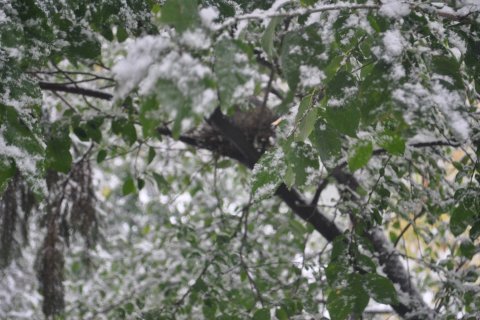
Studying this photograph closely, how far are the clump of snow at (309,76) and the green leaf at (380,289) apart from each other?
607mm

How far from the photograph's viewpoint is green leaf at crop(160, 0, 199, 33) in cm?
64

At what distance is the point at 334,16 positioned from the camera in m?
0.85

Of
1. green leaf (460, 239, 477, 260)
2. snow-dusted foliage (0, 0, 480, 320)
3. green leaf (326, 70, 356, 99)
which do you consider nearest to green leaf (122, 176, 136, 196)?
snow-dusted foliage (0, 0, 480, 320)

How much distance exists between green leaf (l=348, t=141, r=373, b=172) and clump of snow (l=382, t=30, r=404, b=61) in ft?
0.48

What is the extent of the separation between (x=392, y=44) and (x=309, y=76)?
0.43 ft

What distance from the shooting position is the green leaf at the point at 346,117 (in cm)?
83

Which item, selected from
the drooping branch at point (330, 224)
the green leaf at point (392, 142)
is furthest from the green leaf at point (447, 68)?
the drooping branch at point (330, 224)

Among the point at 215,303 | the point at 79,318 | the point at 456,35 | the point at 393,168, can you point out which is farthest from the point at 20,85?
the point at 79,318

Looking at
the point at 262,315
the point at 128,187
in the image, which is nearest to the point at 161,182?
the point at 128,187

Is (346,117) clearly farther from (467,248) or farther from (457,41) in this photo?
(467,248)

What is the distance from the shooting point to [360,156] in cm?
82

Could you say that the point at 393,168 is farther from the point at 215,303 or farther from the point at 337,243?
the point at 215,303

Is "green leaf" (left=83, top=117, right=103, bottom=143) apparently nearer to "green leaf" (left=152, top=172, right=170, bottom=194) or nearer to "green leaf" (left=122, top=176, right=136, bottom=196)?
"green leaf" (left=122, top=176, right=136, bottom=196)

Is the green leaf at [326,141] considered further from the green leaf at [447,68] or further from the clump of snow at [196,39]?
the clump of snow at [196,39]
